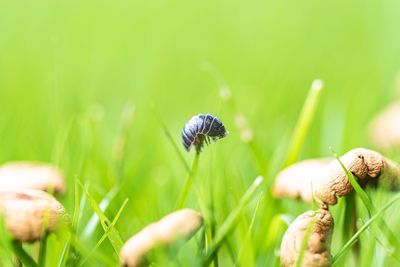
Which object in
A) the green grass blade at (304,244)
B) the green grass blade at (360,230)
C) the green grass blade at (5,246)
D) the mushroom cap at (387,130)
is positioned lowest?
the green grass blade at (360,230)

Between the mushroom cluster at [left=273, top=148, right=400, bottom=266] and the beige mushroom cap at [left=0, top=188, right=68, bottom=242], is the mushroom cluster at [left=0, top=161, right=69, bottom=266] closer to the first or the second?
the beige mushroom cap at [left=0, top=188, right=68, bottom=242]

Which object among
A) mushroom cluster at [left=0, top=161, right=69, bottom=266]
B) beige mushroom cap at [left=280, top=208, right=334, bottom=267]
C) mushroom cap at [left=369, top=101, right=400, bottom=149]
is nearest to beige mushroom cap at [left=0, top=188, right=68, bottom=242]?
mushroom cluster at [left=0, top=161, right=69, bottom=266]

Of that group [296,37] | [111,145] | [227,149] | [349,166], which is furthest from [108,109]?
[349,166]

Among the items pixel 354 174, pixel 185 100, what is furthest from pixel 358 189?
pixel 185 100

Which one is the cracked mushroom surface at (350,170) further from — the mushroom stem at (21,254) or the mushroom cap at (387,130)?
the mushroom cap at (387,130)

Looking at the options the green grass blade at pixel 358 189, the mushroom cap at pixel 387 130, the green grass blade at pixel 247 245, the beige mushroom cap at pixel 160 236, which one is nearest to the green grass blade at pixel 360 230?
the green grass blade at pixel 358 189

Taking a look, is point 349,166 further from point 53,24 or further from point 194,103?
point 53,24
